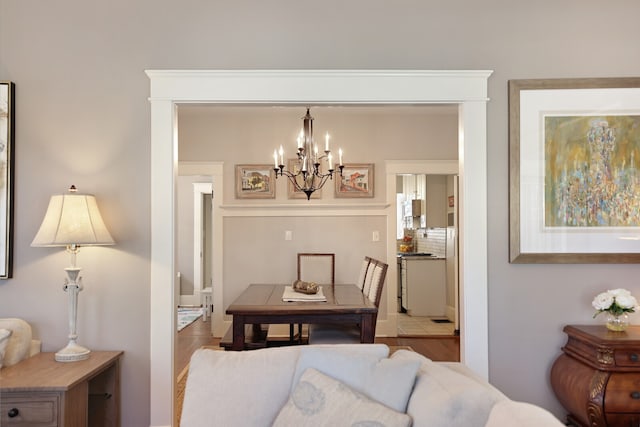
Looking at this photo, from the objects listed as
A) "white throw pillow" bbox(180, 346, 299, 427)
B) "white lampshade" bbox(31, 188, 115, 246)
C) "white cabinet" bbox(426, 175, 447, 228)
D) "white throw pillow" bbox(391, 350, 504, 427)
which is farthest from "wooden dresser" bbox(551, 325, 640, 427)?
"white cabinet" bbox(426, 175, 447, 228)

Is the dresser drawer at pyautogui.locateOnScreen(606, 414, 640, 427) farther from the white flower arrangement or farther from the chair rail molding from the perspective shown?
the chair rail molding

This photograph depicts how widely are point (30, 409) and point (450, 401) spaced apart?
1.86 m

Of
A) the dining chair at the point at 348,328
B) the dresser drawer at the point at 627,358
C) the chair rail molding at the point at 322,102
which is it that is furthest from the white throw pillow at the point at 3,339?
the dresser drawer at the point at 627,358

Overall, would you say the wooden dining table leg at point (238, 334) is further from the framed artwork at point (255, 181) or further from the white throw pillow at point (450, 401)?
the framed artwork at point (255, 181)

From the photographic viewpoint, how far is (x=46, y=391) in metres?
1.98

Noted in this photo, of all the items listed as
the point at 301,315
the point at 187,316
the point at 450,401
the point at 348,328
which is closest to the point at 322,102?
the point at 301,315

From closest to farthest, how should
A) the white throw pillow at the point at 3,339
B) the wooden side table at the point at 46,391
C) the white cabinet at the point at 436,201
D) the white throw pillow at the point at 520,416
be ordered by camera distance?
the white throw pillow at the point at 520,416 < the wooden side table at the point at 46,391 < the white throw pillow at the point at 3,339 < the white cabinet at the point at 436,201

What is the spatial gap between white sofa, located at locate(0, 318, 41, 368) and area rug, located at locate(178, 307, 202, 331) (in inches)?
140

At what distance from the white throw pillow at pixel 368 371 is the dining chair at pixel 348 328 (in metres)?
1.55

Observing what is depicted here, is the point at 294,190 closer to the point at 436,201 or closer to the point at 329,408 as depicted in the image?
the point at 436,201

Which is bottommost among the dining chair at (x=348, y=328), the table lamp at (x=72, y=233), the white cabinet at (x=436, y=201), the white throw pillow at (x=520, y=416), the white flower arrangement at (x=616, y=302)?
the dining chair at (x=348, y=328)

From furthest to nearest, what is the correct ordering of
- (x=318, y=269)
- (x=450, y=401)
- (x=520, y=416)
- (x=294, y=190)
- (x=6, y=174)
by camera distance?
(x=294, y=190), (x=318, y=269), (x=6, y=174), (x=450, y=401), (x=520, y=416)

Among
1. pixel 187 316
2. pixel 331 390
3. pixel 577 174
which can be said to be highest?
pixel 577 174

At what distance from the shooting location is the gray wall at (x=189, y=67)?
2.54m
